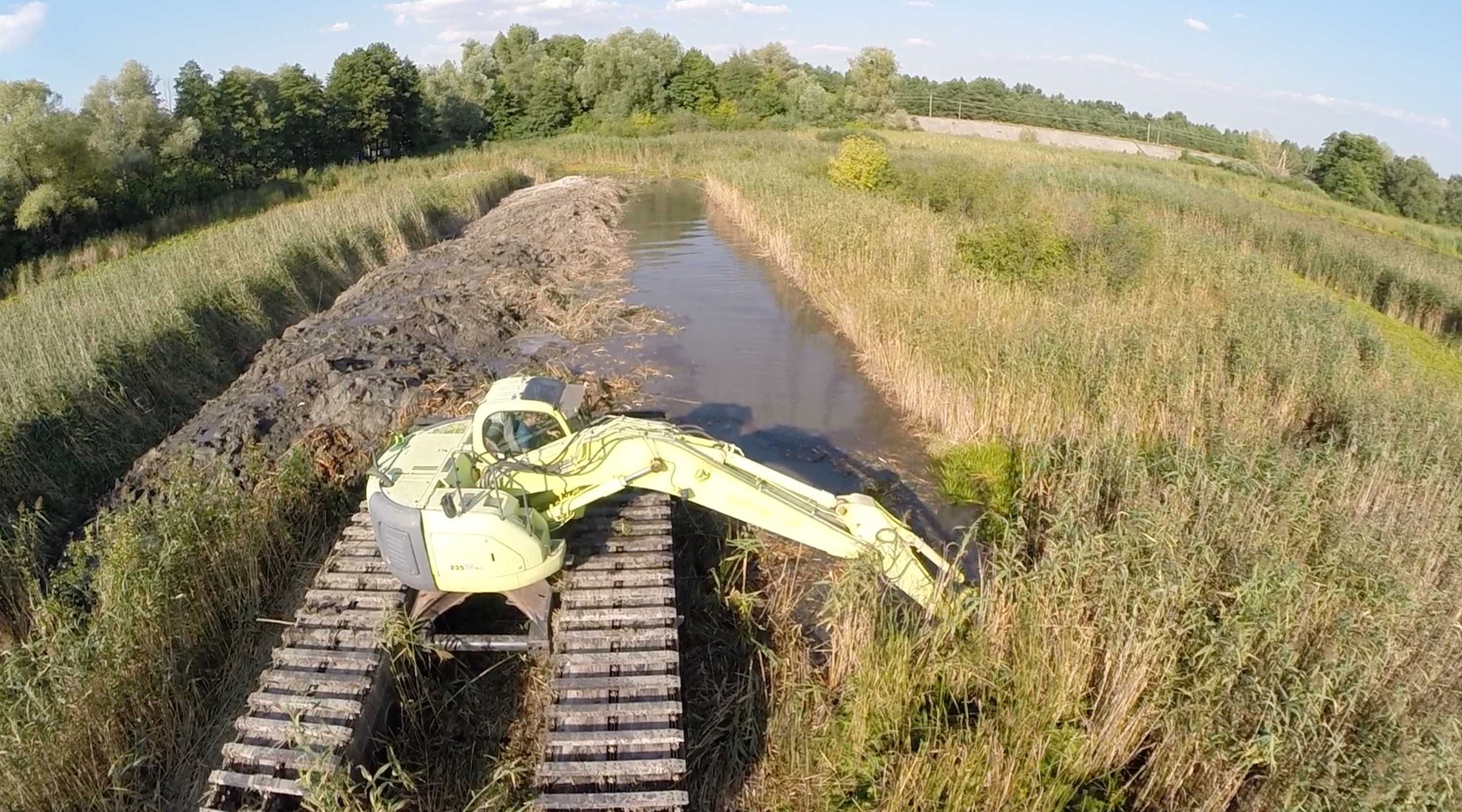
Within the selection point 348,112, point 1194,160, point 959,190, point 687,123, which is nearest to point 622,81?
point 687,123

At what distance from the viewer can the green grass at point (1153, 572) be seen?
4148mm

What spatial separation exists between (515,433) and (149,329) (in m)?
7.37

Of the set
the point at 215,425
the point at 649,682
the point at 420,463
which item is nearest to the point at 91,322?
the point at 215,425

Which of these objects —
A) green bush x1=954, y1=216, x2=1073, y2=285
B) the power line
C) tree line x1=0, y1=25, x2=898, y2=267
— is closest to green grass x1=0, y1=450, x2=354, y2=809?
green bush x1=954, y1=216, x2=1073, y2=285

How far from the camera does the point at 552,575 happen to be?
16.7 ft

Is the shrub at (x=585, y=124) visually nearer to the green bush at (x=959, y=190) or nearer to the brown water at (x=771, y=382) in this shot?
the green bush at (x=959, y=190)

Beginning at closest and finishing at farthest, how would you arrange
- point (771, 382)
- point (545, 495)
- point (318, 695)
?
point (318, 695) → point (545, 495) → point (771, 382)

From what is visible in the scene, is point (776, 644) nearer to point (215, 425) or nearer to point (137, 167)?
point (215, 425)

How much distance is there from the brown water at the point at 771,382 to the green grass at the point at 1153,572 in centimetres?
45

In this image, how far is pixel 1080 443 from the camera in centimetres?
734

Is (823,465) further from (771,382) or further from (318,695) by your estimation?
(318,695)

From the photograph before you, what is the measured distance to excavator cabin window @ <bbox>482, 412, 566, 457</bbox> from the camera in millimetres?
5238

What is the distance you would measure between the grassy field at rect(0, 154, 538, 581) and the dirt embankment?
0.84 metres

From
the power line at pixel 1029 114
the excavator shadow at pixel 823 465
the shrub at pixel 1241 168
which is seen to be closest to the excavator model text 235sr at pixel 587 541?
the excavator shadow at pixel 823 465
